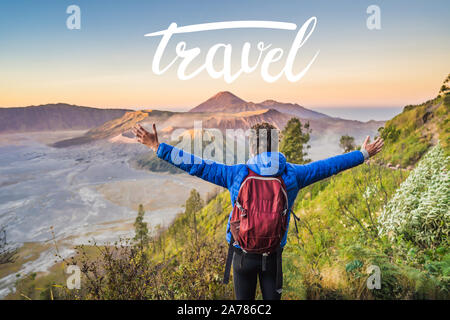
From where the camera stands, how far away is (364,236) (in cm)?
471

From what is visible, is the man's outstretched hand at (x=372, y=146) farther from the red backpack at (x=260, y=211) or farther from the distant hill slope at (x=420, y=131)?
the distant hill slope at (x=420, y=131)

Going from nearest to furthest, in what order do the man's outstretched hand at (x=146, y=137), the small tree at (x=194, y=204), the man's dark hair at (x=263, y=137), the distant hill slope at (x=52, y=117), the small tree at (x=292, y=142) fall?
the man's dark hair at (x=263, y=137) → the man's outstretched hand at (x=146, y=137) → the small tree at (x=194, y=204) → the small tree at (x=292, y=142) → the distant hill slope at (x=52, y=117)

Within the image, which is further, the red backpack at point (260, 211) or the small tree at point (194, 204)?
the small tree at point (194, 204)

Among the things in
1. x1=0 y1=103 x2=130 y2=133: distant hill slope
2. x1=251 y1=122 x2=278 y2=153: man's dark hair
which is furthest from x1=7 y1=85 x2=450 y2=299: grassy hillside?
x1=0 y1=103 x2=130 y2=133: distant hill slope

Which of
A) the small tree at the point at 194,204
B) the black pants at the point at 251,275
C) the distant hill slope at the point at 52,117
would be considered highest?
the distant hill slope at the point at 52,117

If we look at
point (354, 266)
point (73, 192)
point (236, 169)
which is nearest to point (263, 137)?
point (236, 169)

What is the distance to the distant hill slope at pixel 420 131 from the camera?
23.4 ft

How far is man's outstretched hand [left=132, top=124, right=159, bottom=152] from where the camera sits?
232cm

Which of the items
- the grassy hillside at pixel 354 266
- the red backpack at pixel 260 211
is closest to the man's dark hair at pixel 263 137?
the red backpack at pixel 260 211

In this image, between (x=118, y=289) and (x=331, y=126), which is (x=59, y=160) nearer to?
(x=331, y=126)

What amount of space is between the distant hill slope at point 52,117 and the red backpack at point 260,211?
523ft

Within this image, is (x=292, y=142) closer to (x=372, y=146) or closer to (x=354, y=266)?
(x=354, y=266)
